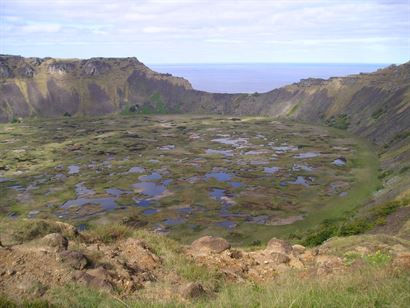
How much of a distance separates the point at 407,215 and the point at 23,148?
352 feet

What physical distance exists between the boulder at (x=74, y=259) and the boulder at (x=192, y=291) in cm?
435

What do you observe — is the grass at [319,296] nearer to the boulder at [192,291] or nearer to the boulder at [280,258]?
the boulder at [192,291]

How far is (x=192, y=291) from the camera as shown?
1390 cm

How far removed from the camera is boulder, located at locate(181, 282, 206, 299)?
13.7 metres

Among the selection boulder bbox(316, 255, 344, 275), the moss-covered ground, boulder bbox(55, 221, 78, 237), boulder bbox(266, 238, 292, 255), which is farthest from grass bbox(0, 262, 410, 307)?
the moss-covered ground

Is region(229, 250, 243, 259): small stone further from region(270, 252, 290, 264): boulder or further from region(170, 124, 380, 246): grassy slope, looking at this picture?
region(170, 124, 380, 246): grassy slope

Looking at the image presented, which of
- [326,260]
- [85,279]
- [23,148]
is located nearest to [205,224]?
[326,260]

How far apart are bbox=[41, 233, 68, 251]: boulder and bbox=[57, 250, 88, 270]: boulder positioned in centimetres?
92

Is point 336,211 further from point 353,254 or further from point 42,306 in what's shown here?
point 42,306

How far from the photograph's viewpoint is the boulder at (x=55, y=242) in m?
17.0

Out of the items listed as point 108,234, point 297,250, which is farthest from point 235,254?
point 108,234

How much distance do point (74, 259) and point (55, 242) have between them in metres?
2.00

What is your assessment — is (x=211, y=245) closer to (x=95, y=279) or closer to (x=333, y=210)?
(x=95, y=279)

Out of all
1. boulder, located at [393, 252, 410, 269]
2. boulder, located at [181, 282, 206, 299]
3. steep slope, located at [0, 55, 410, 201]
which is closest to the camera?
boulder, located at [181, 282, 206, 299]
